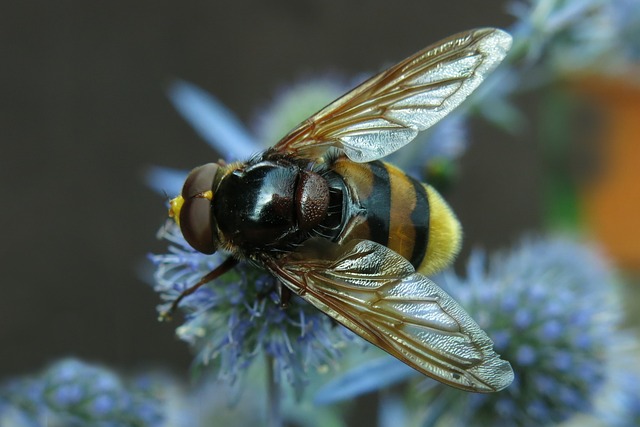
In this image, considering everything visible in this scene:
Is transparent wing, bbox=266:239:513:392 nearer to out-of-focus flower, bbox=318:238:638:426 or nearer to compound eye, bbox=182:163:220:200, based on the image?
compound eye, bbox=182:163:220:200

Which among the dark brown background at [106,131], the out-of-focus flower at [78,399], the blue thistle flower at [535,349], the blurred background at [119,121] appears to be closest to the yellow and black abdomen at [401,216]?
the blue thistle flower at [535,349]

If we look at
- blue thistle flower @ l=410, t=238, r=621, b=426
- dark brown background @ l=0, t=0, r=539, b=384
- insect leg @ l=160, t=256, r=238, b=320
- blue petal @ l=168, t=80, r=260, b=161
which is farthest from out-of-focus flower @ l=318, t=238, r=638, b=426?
dark brown background @ l=0, t=0, r=539, b=384

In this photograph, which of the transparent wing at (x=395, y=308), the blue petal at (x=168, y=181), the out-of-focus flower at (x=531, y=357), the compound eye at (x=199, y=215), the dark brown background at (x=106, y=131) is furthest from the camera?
the dark brown background at (x=106, y=131)


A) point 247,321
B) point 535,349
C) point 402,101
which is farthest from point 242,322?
point 535,349

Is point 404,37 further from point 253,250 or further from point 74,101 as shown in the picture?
point 253,250

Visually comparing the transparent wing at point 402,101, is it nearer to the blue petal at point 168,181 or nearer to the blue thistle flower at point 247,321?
the blue thistle flower at point 247,321

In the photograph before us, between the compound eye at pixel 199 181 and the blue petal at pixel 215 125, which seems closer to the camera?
the compound eye at pixel 199 181

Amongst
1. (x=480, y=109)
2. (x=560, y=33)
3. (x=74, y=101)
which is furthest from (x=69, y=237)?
(x=560, y=33)

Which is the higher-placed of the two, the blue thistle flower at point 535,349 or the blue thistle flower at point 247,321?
the blue thistle flower at point 247,321
